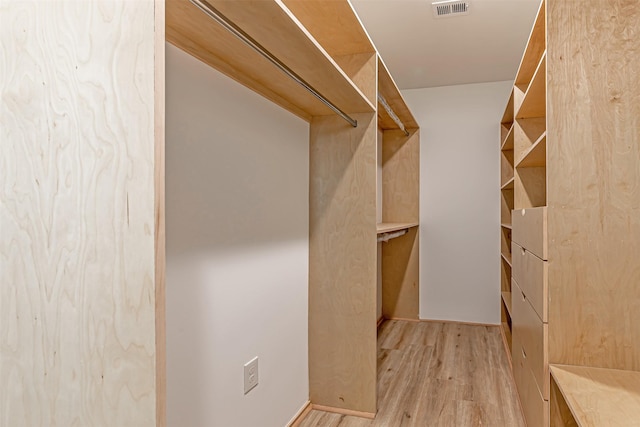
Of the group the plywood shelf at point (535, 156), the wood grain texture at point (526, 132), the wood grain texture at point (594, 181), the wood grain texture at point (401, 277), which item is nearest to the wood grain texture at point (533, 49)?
the wood grain texture at point (526, 132)

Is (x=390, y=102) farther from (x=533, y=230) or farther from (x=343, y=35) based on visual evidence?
(x=533, y=230)

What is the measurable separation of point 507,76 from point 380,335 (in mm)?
2647

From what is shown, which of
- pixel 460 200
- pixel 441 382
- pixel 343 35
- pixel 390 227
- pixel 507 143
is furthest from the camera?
pixel 460 200

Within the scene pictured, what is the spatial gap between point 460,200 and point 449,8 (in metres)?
2.04

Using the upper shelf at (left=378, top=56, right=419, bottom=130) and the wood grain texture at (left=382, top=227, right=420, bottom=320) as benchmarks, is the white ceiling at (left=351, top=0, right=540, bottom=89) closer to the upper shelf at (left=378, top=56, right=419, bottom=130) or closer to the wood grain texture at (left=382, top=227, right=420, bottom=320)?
the upper shelf at (left=378, top=56, right=419, bottom=130)

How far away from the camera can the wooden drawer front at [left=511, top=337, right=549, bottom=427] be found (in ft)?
5.65

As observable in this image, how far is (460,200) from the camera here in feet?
14.1

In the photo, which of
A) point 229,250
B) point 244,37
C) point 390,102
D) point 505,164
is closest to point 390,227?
point 390,102

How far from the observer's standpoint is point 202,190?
150 cm

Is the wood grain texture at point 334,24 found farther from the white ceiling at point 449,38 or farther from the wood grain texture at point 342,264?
the white ceiling at point 449,38

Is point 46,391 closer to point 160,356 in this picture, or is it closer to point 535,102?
point 160,356

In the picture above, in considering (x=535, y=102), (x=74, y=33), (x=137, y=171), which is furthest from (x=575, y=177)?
(x=74, y=33)

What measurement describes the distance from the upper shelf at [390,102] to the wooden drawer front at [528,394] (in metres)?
1.78

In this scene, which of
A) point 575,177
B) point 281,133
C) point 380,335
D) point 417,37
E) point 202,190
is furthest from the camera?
point 380,335
